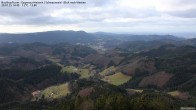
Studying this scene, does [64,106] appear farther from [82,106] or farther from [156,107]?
[156,107]

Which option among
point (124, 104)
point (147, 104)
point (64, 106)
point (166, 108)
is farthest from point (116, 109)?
point (64, 106)

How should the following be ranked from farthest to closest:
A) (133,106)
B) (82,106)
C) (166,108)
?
(82,106), (166,108), (133,106)

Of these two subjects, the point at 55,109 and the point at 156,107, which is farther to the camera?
the point at 55,109

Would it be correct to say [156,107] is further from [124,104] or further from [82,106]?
[82,106]

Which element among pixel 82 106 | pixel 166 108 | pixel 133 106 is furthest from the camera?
pixel 82 106

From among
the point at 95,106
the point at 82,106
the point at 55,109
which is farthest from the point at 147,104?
the point at 55,109

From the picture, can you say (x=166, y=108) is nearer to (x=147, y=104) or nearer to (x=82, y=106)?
(x=147, y=104)

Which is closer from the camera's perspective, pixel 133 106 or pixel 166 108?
pixel 133 106

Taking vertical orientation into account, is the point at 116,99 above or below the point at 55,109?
above

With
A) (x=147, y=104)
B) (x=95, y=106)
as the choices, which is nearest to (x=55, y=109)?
(x=95, y=106)
